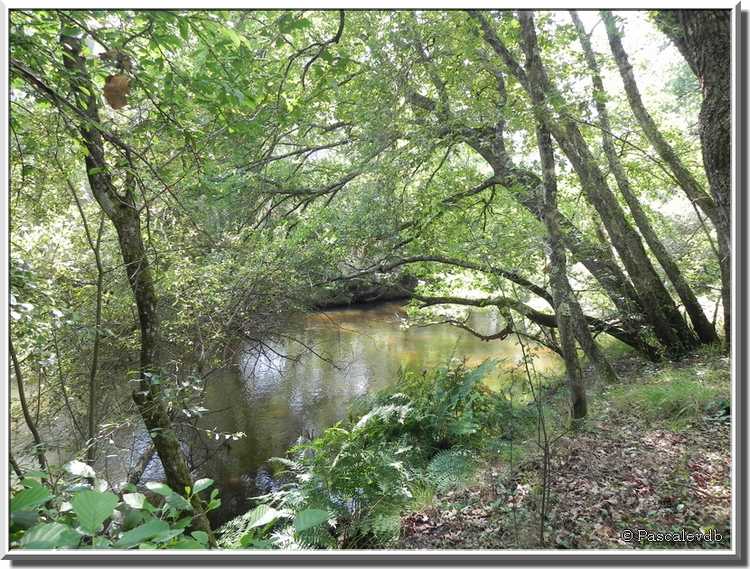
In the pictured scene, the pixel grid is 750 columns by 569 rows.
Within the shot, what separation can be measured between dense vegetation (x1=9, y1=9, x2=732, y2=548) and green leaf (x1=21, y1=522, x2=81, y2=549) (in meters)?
0.01

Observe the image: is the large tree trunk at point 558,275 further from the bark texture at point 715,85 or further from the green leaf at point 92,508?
the green leaf at point 92,508

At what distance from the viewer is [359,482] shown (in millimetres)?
3443

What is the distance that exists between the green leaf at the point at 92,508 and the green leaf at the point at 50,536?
0.05 meters

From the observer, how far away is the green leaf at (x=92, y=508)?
4.38ft

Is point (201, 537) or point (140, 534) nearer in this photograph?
point (140, 534)

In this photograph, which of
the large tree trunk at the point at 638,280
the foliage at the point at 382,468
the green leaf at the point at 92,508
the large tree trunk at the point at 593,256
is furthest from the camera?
the large tree trunk at the point at 638,280

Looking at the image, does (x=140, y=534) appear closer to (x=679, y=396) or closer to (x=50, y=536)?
(x=50, y=536)

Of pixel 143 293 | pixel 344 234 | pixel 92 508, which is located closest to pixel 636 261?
pixel 344 234

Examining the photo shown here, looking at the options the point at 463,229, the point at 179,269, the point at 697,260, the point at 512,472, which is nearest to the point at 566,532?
the point at 512,472

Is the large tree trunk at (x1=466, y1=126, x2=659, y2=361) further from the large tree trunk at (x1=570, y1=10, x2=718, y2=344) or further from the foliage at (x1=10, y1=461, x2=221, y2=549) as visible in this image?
the foliage at (x1=10, y1=461, x2=221, y2=549)

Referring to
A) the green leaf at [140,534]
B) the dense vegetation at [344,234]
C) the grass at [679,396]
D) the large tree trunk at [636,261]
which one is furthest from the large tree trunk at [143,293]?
the large tree trunk at [636,261]

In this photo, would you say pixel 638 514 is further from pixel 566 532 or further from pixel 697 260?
pixel 697 260

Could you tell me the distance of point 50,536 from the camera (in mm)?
1372

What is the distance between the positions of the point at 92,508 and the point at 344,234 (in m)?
4.26
